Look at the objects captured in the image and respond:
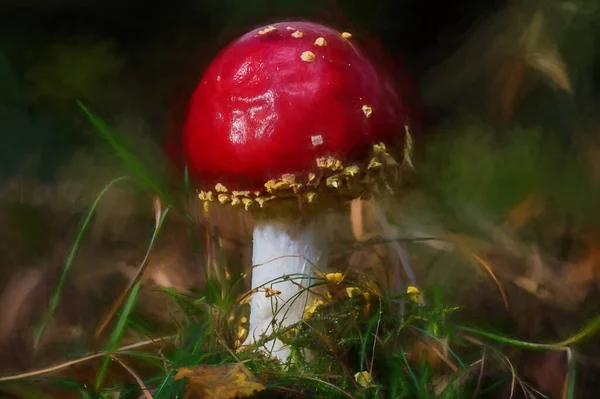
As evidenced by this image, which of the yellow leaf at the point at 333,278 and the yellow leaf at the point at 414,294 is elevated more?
the yellow leaf at the point at 333,278

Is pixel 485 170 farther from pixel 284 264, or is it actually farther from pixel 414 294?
pixel 284 264

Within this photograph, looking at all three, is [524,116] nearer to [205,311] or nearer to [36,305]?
[205,311]

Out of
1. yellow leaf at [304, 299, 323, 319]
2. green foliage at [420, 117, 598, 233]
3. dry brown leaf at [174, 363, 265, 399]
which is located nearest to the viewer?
dry brown leaf at [174, 363, 265, 399]

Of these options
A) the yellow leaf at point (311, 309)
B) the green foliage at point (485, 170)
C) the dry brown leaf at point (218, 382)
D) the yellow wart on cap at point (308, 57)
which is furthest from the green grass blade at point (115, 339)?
the green foliage at point (485, 170)

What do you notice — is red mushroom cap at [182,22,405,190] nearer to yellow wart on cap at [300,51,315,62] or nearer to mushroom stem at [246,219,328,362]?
yellow wart on cap at [300,51,315,62]

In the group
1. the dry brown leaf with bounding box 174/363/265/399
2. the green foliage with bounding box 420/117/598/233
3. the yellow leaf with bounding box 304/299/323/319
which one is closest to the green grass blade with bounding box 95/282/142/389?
the dry brown leaf with bounding box 174/363/265/399

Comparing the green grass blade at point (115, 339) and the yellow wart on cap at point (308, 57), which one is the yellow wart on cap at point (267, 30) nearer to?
the yellow wart on cap at point (308, 57)

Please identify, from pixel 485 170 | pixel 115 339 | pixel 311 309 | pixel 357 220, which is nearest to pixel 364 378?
pixel 311 309
